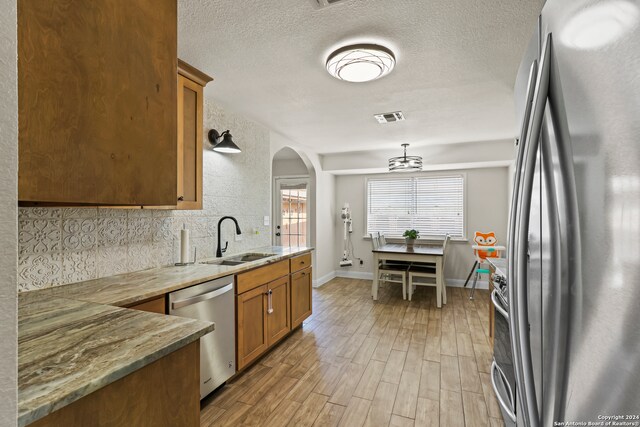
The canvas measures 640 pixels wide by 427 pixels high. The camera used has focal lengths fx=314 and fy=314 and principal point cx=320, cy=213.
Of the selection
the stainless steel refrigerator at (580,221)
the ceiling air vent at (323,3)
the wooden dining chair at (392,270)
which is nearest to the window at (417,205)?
the wooden dining chair at (392,270)

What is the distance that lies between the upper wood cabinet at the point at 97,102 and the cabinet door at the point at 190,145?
1.22 meters

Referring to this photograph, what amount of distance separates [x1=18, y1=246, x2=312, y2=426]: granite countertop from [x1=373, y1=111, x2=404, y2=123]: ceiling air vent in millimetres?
2740

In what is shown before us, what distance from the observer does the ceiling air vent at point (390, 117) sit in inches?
130

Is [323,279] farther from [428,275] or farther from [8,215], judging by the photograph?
[8,215]

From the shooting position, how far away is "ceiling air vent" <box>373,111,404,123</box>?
329 centimetres

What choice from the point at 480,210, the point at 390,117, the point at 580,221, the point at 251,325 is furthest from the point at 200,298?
the point at 480,210

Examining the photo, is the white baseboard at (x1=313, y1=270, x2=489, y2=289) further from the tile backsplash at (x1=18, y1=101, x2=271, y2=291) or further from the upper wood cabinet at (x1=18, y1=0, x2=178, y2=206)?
the upper wood cabinet at (x1=18, y1=0, x2=178, y2=206)

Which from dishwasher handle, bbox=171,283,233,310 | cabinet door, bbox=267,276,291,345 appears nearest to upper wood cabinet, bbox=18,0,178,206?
dishwasher handle, bbox=171,283,233,310

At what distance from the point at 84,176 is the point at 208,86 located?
209cm

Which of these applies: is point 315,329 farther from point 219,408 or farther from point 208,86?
point 208,86

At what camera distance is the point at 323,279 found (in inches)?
221

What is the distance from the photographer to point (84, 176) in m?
0.85

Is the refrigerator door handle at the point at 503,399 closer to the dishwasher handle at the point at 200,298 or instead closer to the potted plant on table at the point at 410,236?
the dishwasher handle at the point at 200,298

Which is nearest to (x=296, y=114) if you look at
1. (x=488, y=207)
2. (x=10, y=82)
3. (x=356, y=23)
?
(x=356, y=23)
